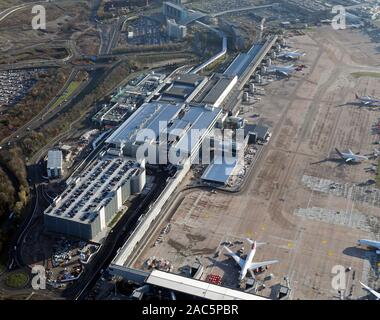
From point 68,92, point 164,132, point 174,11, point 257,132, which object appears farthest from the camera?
point 174,11

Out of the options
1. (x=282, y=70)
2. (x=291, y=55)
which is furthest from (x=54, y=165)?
(x=291, y=55)

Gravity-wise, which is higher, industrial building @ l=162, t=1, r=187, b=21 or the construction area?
industrial building @ l=162, t=1, r=187, b=21

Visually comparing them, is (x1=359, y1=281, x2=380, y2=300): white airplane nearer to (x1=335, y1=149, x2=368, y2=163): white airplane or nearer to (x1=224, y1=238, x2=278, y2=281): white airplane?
(x1=224, y1=238, x2=278, y2=281): white airplane

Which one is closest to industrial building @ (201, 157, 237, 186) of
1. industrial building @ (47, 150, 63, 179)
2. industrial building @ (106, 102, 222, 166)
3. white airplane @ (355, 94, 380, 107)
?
industrial building @ (106, 102, 222, 166)

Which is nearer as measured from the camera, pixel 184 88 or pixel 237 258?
pixel 237 258

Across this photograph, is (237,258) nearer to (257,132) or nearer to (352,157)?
(257,132)

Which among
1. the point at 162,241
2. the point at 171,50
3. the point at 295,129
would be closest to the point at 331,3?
the point at 171,50
